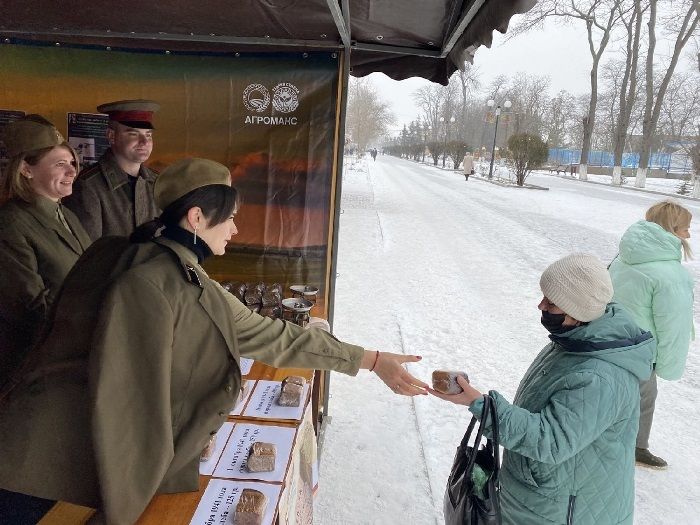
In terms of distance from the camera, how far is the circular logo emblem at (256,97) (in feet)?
12.6

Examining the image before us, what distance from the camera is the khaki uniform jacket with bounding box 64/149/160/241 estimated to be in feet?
10.4

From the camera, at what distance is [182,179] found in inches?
60.7

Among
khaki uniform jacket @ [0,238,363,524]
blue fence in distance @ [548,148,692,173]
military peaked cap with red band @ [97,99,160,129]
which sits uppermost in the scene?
blue fence in distance @ [548,148,692,173]

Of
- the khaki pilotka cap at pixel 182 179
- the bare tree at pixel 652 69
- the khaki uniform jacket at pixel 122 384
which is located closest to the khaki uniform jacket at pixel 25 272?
the khaki uniform jacket at pixel 122 384

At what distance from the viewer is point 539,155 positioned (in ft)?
84.5

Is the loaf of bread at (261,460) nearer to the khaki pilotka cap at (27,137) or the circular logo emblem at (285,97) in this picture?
the khaki pilotka cap at (27,137)

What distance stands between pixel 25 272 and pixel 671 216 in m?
3.92

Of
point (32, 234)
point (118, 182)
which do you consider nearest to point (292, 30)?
point (118, 182)

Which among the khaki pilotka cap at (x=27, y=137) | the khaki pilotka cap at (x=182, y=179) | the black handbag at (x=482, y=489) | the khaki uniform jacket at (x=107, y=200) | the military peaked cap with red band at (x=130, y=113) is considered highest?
the military peaked cap with red band at (x=130, y=113)

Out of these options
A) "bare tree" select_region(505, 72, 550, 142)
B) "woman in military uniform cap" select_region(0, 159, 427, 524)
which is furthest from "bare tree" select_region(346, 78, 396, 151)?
"woman in military uniform cap" select_region(0, 159, 427, 524)

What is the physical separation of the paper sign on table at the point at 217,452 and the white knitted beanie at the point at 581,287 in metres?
1.44

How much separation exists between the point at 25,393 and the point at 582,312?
1.88m

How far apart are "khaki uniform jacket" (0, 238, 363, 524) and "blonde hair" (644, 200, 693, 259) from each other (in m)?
3.21

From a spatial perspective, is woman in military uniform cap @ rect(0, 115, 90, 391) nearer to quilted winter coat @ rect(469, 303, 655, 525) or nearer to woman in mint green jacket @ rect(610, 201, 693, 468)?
quilted winter coat @ rect(469, 303, 655, 525)
